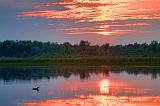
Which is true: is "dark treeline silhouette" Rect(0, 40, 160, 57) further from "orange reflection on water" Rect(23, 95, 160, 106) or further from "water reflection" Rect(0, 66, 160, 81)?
"orange reflection on water" Rect(23, 95, 160, 106)

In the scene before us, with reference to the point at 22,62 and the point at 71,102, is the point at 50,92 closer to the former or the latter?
the point at 71,102

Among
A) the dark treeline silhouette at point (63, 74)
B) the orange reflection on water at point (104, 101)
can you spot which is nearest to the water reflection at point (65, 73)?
the dark treeline silhouette at point (63, 74)

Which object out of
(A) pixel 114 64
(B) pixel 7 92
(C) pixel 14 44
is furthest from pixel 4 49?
(B) pixel 7 92

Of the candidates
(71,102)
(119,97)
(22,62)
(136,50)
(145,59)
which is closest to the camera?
(71,102)

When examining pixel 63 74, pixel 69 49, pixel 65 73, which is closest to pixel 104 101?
pixel 63 74

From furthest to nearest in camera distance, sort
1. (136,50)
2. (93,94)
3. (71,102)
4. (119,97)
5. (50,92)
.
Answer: (136,50), (50,92), (93,94), (119,97), (71,102)

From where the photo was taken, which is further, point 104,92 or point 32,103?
point 104,92

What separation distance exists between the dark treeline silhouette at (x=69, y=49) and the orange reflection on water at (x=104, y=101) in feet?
185

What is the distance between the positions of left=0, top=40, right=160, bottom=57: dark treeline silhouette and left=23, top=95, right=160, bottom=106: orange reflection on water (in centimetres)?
5634

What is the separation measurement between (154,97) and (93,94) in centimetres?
381

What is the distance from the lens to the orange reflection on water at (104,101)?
73.0 ft

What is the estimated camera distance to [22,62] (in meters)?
68.8

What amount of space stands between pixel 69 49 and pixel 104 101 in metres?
70.6

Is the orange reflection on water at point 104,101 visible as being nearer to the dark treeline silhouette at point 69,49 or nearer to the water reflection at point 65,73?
the water reflection at point 65,73
